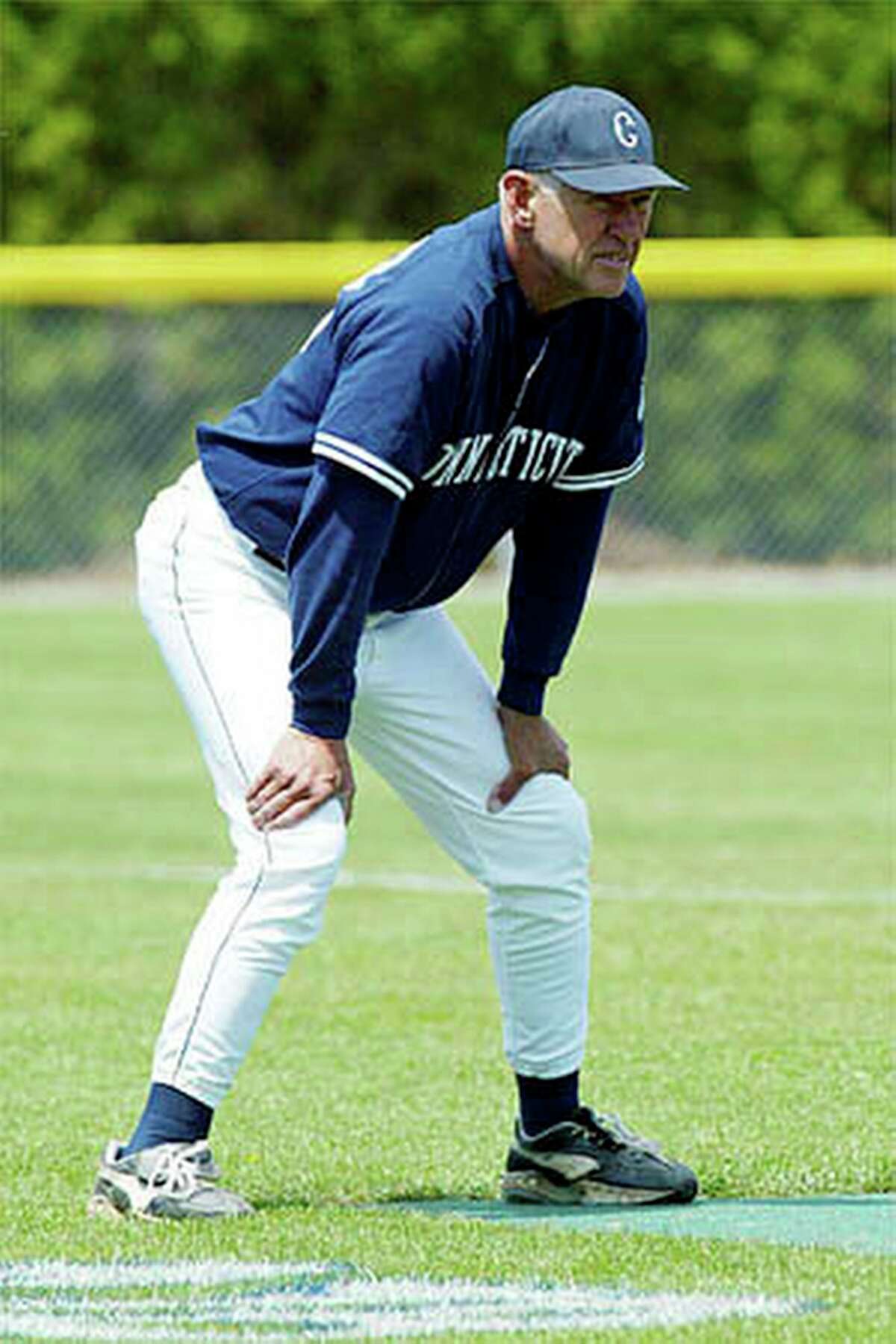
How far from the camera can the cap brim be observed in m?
4.88

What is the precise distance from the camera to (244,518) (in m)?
5.30

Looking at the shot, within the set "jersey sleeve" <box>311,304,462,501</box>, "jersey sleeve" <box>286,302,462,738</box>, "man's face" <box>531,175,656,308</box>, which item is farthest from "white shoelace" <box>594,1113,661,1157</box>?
"man's face" <box>531,175,656,308</box>

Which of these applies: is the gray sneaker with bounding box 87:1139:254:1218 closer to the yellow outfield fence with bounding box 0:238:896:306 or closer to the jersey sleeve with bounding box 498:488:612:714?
the jersey sleeve with bounding box 498:488:612:714

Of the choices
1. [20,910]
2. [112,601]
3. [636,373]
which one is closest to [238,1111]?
[636,373]

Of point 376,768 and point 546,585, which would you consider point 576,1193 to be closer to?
point 376,768

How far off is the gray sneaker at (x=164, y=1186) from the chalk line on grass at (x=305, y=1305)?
1.14ft

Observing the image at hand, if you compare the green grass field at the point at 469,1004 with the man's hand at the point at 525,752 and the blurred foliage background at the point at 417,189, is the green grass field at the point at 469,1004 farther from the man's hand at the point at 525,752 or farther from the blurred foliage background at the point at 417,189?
the blurred foliage background at the point at 417,189

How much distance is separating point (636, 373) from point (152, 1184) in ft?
5.50

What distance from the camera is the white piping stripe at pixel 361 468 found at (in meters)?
4.85

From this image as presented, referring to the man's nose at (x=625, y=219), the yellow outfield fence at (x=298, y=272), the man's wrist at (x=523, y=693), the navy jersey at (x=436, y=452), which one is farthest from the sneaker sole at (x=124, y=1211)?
the yellow outfield fence at (x=298, y=272)

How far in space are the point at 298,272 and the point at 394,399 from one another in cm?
1465

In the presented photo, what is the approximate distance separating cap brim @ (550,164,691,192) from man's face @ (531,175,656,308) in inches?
1.1

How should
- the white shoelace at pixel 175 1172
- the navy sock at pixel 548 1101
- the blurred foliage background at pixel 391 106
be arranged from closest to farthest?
the white shoelace at pixel 175 1172, the navy sock at pixel 548 1101, the blurred foliage background at pixel 391 106

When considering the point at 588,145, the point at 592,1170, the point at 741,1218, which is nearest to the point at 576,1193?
the point at 592,1170
